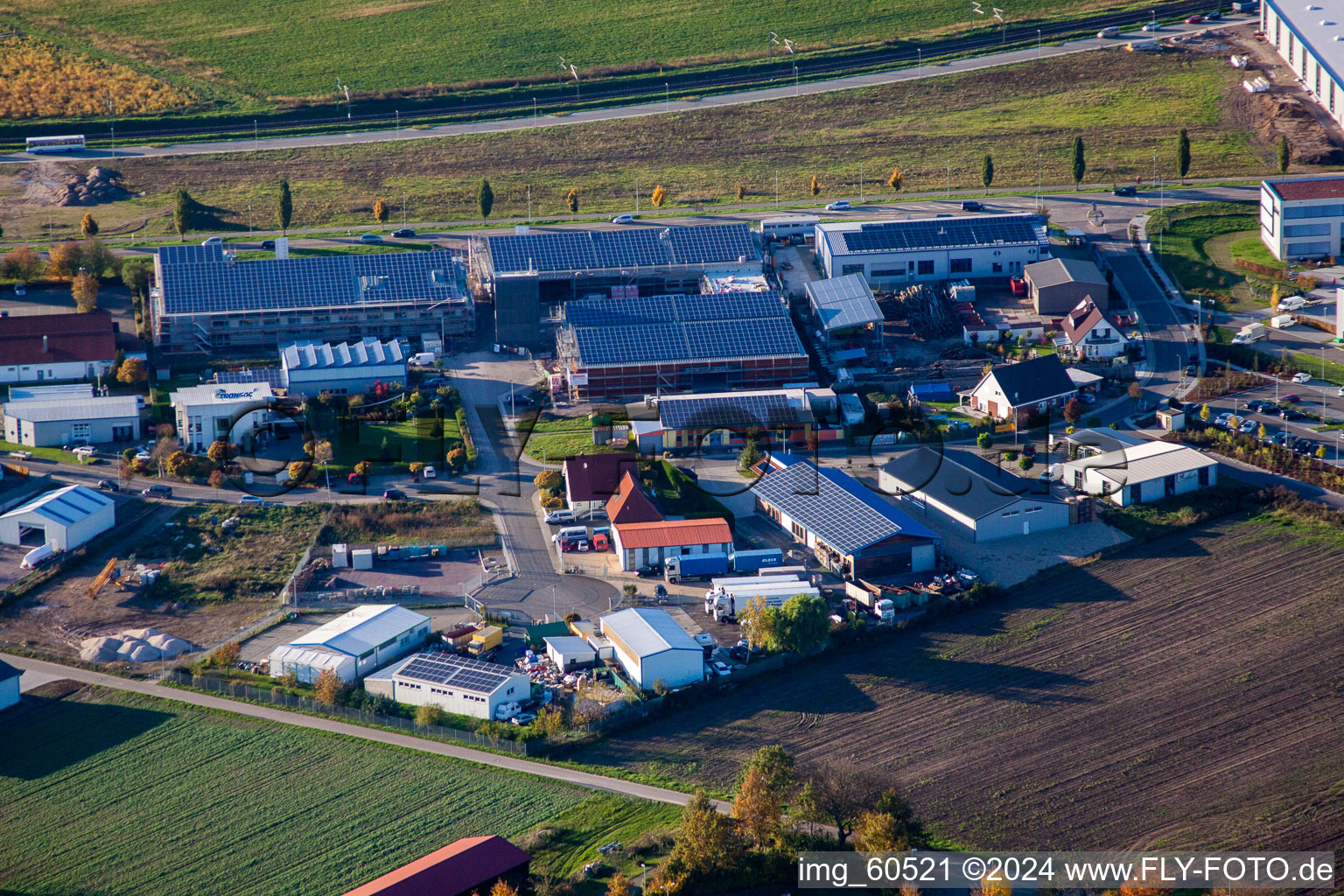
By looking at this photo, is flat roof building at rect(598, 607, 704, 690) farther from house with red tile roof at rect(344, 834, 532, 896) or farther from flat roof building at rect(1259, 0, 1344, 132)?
flat roof building at rect(1259, 0, 1344, 132)

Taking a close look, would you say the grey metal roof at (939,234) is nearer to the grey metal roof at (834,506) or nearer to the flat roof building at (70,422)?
the grey metal roof at (834,506)

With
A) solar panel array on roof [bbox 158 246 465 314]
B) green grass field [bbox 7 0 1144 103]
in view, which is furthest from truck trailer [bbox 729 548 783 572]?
green grass field [bbox 7 0 1144 103]

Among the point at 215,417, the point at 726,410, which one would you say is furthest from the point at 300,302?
the point at 726,410

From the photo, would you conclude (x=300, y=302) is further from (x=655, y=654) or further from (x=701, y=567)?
(x=655, y=654)

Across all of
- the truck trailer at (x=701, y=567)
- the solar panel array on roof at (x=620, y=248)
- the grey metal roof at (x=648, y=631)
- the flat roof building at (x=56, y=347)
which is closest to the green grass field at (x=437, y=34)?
the solar panel array on roof at (x=620, y=248)

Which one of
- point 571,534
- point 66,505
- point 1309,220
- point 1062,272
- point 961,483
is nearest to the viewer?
point 571,534
